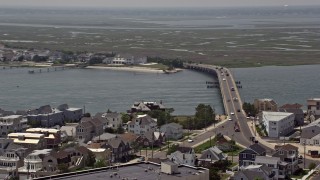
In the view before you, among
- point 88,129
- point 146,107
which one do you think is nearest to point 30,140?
point 88,129

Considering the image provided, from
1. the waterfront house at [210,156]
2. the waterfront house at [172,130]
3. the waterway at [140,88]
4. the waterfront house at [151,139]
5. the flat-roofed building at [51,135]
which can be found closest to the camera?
the waterfront house at [210,156]

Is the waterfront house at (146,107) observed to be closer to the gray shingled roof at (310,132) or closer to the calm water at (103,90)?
the calm water at (103,90)

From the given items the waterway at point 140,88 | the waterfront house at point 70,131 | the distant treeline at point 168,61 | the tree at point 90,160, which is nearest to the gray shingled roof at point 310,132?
the waterfront house at point 70,131

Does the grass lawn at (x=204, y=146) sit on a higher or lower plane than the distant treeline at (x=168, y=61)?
higher

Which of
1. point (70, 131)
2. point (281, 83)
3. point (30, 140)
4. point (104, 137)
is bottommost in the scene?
point (281, 83)

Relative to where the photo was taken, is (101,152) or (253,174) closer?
(253,174)

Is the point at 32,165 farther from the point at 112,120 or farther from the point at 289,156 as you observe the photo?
the point at 112,120
